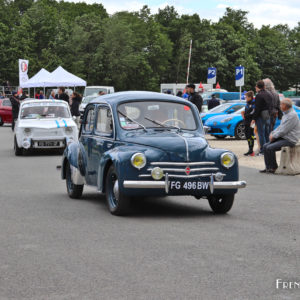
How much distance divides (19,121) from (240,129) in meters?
9.75

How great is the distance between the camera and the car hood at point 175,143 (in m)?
9.16

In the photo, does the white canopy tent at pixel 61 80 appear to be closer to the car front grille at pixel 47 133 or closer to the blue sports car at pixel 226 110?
the blue sports car at pixel 226 110

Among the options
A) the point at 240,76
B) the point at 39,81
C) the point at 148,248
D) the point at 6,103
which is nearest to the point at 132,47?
the point at 39,81

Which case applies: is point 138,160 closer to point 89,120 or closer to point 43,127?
point 89,120

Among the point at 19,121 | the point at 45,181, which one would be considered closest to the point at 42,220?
the point at 45,181

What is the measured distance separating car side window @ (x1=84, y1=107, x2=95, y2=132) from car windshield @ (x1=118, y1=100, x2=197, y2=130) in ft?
2.67

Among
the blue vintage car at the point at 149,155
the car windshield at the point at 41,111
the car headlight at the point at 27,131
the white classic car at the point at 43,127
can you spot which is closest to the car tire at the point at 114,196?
the blue vintage car at the point at 149,155

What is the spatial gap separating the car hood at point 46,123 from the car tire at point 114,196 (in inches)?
456

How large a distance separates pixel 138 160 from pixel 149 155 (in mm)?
154

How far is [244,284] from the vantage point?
553 cm

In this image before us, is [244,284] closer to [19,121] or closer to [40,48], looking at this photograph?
[19,121]

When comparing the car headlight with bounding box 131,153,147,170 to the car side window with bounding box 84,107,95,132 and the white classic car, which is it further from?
the white classic car

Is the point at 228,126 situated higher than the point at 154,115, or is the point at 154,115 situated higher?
the point at 154,115

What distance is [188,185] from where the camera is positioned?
9.07 m
